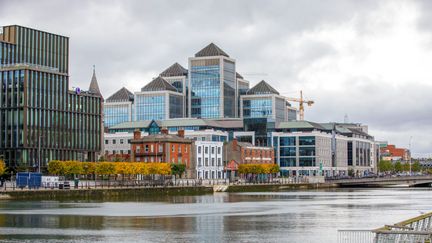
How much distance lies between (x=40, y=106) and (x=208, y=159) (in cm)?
4764

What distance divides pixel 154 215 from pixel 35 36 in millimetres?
106486

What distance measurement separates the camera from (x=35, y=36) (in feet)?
582

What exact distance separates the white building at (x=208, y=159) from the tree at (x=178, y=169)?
37.6 feet

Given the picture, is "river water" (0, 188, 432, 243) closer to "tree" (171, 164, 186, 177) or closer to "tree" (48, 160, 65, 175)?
"tree" (48, 160, 65, 175)

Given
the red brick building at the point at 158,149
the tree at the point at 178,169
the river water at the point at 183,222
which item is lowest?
the river water at the point at 183,222

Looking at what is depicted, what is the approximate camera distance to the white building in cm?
18764

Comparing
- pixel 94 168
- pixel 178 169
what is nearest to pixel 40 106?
pixel 94 168

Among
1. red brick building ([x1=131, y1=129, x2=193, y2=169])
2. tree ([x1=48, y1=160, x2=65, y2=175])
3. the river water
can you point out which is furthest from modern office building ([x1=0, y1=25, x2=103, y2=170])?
the river water

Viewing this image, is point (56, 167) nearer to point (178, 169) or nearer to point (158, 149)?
point (178, 169)

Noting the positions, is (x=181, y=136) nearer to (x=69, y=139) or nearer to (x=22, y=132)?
(x=69, y=139)

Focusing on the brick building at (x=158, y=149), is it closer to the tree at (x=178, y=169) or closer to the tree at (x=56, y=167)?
the tree at (x=178, y=169)

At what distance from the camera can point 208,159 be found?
632 feet

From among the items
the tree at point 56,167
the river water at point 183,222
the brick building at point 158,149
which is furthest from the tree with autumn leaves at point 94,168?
the river water at point 183,222

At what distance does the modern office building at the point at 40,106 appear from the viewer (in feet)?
518
